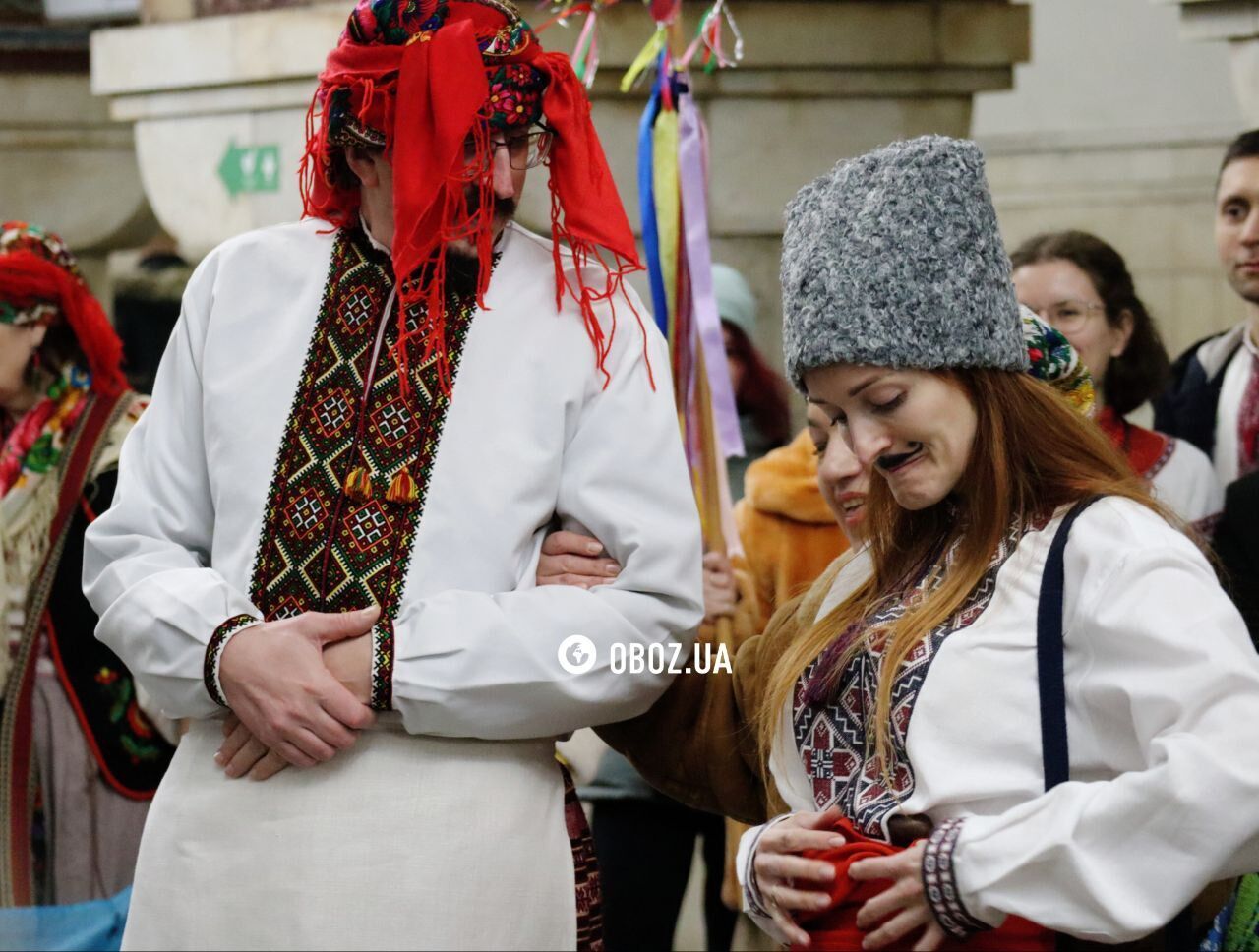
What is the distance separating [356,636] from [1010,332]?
0.87 meters

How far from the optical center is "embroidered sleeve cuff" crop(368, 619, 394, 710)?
2.24 metres

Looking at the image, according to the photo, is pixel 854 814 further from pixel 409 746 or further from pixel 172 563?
pixel 172 563

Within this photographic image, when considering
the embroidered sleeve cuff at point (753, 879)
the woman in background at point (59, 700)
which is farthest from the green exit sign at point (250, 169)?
the embroidered sleeve cuff at point (753, 879)

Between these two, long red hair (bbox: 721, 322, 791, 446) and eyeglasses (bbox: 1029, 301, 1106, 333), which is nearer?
eyeglasses (bbox: 1029, 301, 1106, 333)

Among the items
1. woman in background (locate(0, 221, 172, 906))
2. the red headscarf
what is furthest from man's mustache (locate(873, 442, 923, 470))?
the red headscarf

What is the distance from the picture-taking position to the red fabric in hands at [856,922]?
6.84 feet

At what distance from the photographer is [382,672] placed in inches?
88.1

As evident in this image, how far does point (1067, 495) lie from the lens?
2211 millimetres

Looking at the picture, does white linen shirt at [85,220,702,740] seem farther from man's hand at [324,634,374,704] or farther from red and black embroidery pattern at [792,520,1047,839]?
red and black embroidery pattern at [792,520,1047,839]

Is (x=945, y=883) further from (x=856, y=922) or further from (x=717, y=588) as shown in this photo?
(x=717, y=588)

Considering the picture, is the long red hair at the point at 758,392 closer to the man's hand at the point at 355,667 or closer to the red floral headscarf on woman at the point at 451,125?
the red floral headscarf on woman at the point at 451,125

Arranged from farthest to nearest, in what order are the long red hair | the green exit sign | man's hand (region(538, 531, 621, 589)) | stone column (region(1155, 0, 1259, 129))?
the green exit sign → the long red hair → stone column (region(1155, 0, 1259, 129)) → man's hand (region(538, 531, 621, 589))

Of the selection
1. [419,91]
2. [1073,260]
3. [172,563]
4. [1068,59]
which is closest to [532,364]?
[419,91]

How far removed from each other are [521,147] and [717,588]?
1137mm
